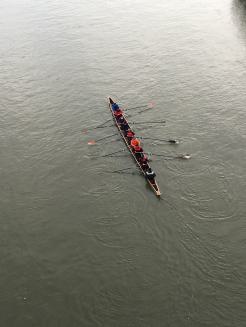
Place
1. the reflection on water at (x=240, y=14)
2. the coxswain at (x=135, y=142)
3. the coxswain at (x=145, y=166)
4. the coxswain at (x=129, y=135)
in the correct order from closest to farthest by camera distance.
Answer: the coxswain at (x=145, y=166) → the coxswain at (x=135, y=142) → the coxswain at (x=129, y=135) → the reflection on water at (x=240, y=14)

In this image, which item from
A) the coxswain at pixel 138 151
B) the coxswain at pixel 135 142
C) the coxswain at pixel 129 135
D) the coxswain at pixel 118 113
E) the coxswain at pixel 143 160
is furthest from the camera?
the coxswain at pixel 118 113

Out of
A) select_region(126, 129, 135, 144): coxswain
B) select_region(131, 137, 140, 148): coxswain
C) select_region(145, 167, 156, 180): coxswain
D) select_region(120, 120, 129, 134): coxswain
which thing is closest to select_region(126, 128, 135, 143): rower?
select_region(126, 129, 135, 144): coxswain

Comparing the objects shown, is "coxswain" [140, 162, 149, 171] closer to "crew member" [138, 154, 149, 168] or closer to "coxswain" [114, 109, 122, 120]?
"crew member" [138, 154, 149, 168]

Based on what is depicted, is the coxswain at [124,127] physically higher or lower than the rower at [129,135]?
higher

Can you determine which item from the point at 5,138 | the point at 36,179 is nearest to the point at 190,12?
the point at 5,138

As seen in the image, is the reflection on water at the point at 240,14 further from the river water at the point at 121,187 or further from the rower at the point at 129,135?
the rower at the point at 129,135

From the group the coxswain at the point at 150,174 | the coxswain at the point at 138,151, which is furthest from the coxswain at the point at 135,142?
the coxswain at the point at 150,174

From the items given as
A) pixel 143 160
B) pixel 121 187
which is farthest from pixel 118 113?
pixel 121 187
